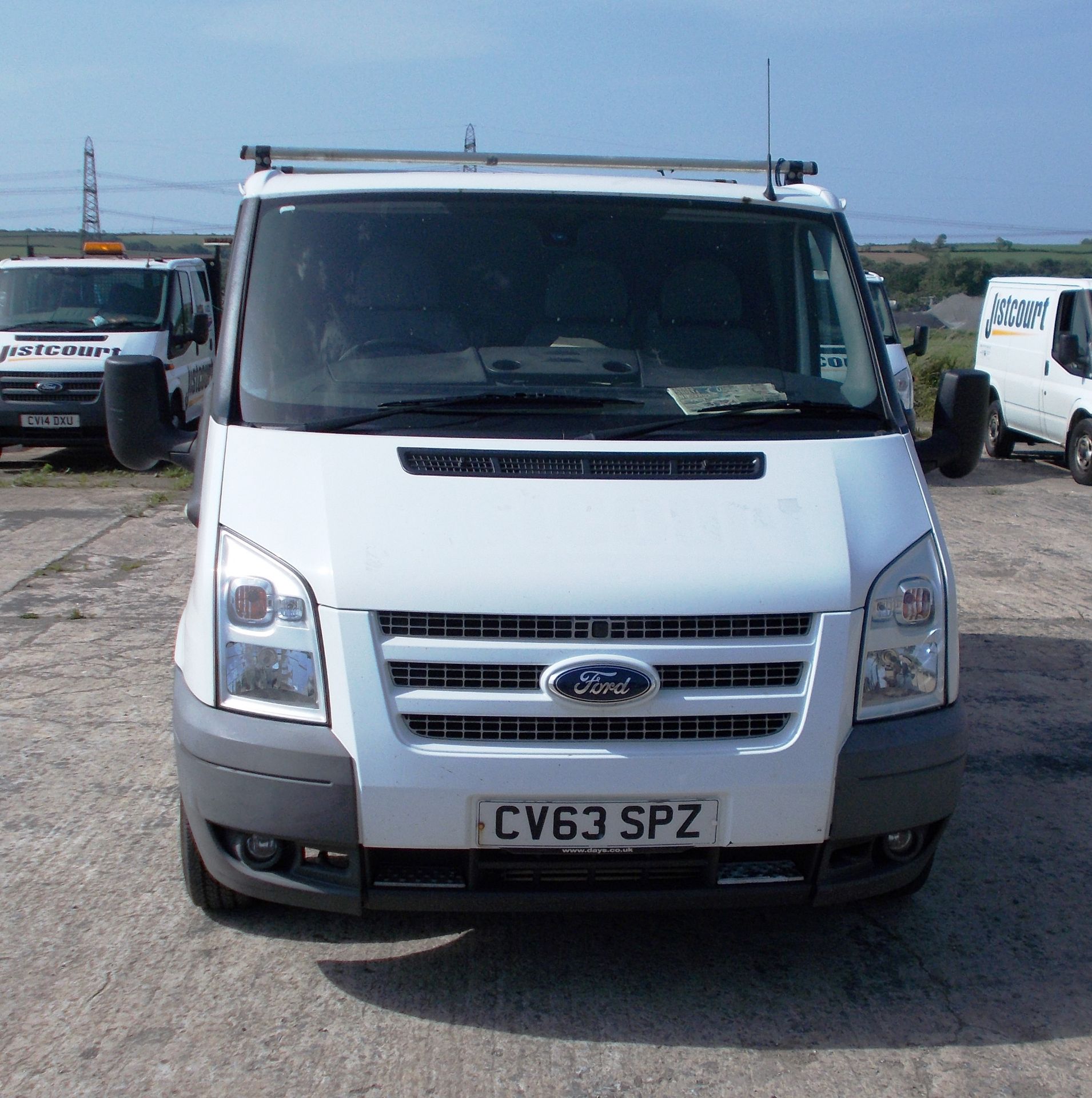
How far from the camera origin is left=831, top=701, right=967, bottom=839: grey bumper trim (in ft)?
9.91

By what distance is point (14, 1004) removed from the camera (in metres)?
3.14

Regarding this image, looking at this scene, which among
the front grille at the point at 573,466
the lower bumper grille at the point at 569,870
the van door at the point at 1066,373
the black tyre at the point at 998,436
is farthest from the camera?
the black tyre at the point at 998,436

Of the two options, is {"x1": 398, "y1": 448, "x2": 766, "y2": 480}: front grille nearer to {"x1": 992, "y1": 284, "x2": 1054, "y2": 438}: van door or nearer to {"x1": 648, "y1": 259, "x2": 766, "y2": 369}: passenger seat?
{"x1": 648, "y1": 259, "x2": 766, "y2": 369}: passenger seat

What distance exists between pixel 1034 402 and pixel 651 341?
11587mm

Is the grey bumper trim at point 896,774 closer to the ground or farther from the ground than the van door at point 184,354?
farther from the ground

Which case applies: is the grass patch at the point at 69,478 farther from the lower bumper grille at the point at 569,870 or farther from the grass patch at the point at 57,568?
the lower bumper grille at the point at 569,870

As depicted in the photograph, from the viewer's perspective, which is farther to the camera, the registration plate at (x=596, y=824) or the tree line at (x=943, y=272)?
the tree line at (x=943, y=272)

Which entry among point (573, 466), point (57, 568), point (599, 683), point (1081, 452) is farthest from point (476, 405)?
point (1081, 452)

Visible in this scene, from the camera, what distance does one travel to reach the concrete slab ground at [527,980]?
9.54 feet

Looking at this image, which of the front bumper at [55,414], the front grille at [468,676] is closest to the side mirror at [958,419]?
the front grille at [468,676]

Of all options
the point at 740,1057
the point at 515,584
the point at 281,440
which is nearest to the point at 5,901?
the point at 281,440

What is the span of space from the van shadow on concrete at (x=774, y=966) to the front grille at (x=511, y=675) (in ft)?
2.69

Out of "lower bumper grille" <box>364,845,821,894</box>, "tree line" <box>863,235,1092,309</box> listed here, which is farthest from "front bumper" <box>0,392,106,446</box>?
"tree line" <box>863,235,1092,309</box>

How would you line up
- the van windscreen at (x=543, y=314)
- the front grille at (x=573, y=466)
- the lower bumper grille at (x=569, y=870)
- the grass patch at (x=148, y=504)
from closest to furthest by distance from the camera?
the lower bumper grille at (x=569, y=870) → the front grille at (x=573, y=466) → the van windscreen at (x=543, y=314) → the grass patch at (x=148, y=504)
